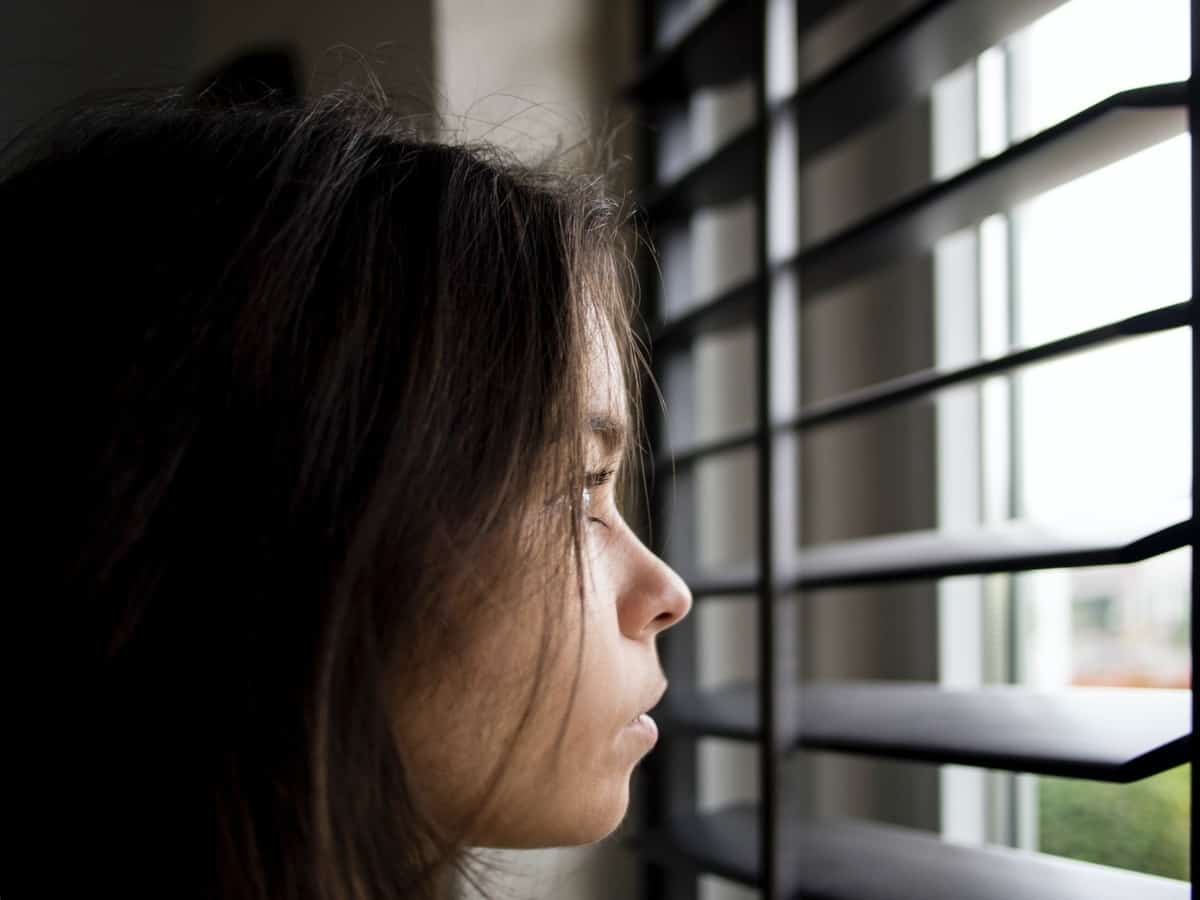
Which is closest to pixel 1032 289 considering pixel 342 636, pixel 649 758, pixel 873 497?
pixel 873 497

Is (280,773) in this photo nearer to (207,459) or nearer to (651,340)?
(207,459)

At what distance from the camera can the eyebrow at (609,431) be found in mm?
646

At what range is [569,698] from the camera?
0.63 meters

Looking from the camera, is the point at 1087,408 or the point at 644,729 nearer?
the point at 644,729

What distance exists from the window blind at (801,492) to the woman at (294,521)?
18 cm

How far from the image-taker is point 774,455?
79 centimetres

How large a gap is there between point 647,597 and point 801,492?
43 cm

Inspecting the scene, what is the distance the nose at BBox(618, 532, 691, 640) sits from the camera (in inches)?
26.1

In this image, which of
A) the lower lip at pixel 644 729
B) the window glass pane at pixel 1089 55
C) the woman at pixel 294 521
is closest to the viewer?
the woman at pixel 294 521

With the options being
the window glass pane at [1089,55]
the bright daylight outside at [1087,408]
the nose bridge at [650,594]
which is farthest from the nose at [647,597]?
the window glass pane at [1089,55]

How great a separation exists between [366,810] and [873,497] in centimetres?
58

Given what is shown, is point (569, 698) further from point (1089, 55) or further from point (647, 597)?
point (1089, 55)

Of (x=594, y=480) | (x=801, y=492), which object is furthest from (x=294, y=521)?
(x=801, y=492)

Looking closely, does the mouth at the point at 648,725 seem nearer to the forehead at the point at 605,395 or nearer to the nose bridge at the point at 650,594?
the nose bridge at the point at 650,594
